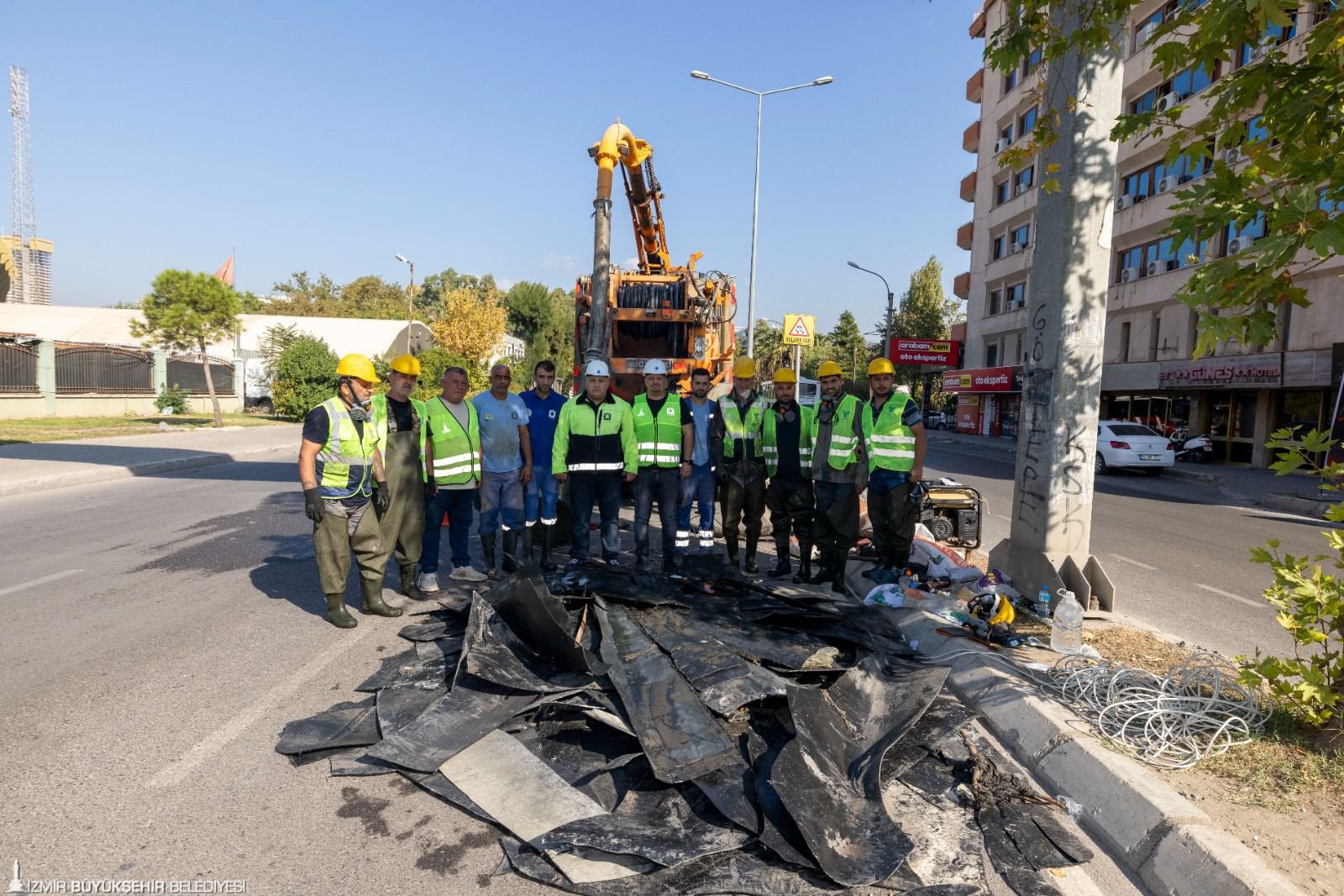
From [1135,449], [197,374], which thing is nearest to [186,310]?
[197,374]

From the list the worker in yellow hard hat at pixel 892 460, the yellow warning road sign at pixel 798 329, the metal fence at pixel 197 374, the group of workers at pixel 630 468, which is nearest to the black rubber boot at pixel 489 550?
the group of workers at pixel 630 468

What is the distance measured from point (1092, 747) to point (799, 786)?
4.84 feet

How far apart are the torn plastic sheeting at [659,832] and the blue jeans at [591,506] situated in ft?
13.0

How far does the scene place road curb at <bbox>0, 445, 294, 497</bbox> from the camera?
37.0ft

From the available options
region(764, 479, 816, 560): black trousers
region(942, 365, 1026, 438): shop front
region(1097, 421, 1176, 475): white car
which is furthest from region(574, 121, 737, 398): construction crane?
region(942, 365, 1026, 438): shop front

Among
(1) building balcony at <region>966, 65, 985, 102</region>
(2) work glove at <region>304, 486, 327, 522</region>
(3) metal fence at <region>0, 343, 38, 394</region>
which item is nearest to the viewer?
(2) work glove at <region>304, 486, 327, 522</region>

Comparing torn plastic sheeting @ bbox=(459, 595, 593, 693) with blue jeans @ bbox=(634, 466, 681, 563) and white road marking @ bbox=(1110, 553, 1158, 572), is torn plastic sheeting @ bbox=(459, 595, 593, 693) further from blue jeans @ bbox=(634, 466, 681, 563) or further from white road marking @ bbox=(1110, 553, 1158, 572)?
white road marking @ bbox=(1110, 553, 1158, 572)

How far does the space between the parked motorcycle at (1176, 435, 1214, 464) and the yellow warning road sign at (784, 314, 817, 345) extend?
1236 centimetres

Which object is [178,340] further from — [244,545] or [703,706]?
[703,706]

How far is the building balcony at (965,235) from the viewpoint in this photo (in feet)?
133

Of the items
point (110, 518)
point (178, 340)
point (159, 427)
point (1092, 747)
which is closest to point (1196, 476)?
point (1092, 747)

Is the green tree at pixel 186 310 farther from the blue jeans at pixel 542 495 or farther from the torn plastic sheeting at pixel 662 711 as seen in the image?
the torn plastic sheeting at pixel 662 711

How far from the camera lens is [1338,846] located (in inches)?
107

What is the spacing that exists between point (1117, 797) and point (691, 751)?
1773mm
